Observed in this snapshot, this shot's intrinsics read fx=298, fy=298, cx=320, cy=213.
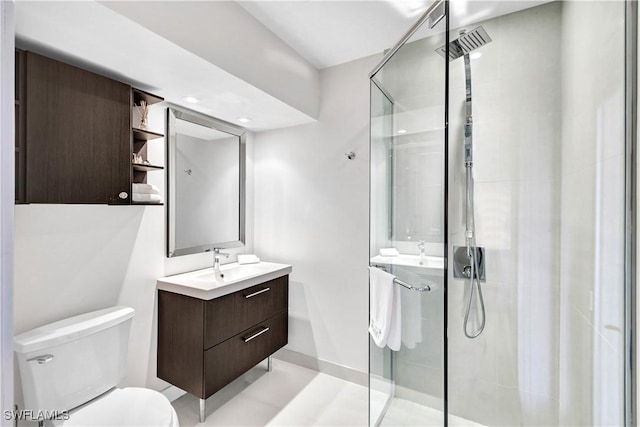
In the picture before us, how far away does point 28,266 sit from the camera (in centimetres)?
142

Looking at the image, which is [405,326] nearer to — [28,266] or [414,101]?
[414,101]

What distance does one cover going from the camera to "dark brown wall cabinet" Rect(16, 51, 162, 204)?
1.26 m

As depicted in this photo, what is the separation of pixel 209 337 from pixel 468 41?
2.32 m

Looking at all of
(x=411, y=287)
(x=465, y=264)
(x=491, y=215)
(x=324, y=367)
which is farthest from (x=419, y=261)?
(x=324, y=367)

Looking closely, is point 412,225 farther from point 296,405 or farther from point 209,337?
point 296,405

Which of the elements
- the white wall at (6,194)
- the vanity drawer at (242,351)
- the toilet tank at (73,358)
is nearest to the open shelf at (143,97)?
the toilet tank at (73,358)

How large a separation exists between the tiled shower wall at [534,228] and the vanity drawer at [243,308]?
1.06m

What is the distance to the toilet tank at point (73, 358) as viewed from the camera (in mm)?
1287

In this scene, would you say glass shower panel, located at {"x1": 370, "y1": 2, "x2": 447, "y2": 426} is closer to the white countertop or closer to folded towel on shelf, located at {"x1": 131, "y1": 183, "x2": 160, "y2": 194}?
the white countertop

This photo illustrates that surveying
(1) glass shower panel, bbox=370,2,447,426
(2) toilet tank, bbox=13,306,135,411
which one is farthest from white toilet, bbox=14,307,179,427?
(1) glass shower panel, bbox=370,2,447,426

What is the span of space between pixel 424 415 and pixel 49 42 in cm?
257

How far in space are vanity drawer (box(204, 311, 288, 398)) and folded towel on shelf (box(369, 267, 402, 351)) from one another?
928 millimetres

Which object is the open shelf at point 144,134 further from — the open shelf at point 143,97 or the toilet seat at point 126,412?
the toilet seat at point 126,412

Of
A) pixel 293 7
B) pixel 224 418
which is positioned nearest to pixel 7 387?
→ pixel 224 418
